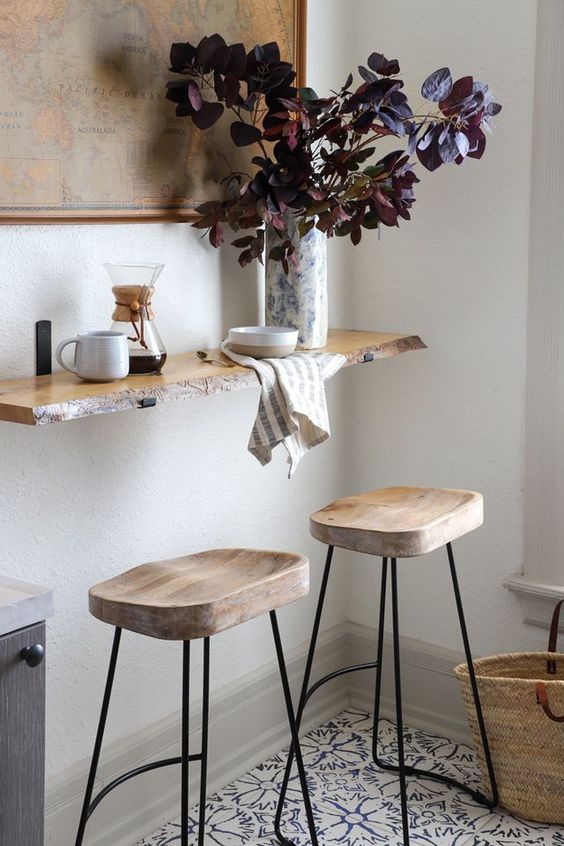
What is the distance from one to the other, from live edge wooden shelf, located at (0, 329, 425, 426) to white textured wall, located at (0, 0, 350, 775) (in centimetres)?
12

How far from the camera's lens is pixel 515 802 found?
2426mm

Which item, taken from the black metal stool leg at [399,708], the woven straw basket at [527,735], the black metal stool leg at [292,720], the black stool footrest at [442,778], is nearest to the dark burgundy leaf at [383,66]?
the black metal stool leg at [399,708]

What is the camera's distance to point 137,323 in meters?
1.98

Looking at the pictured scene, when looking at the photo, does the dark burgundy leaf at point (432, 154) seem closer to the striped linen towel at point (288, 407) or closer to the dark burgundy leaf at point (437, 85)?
the dark burgundy leaf at point (437, 85)

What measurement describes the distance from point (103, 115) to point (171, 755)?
1.40 m

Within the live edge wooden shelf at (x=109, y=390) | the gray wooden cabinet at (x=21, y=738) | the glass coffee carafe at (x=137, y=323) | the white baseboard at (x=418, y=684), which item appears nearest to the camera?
the gray wooden cabinet at (x=21, y=738)

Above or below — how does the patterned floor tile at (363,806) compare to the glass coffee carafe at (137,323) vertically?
below

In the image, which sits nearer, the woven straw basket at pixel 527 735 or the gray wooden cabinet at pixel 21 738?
the gray wooden cabinet at pixel 21 738

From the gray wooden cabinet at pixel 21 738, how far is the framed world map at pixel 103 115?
2.74 ft

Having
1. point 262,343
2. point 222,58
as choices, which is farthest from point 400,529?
point 222,58

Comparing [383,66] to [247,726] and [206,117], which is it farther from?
[247,726]

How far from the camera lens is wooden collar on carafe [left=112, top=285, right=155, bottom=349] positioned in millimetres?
1964

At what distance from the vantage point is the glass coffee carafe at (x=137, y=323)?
1.96m

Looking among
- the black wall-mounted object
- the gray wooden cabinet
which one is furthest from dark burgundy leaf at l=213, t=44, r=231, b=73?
the gray wooden cabinet
